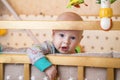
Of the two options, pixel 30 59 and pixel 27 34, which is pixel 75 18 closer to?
pixel 30 59

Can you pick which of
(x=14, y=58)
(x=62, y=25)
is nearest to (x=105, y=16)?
(x=62, y=25)

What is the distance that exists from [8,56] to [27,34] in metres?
0.92

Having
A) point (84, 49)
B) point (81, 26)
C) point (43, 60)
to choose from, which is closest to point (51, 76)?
point (43, 60)

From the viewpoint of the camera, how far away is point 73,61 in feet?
2.17

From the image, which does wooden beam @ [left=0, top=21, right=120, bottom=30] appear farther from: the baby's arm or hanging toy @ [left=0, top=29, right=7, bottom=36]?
hanging toy @ [left=0, top=29, right=7, bottom=36]

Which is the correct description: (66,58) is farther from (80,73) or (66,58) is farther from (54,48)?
(54,48)

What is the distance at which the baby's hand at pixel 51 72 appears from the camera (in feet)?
2.19

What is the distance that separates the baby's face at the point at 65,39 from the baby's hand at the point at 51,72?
0.12m

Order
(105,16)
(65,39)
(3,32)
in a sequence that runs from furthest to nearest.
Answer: (3,32) → (65,39) → (105,16)

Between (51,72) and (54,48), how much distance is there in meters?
0.20

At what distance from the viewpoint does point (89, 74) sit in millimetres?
661

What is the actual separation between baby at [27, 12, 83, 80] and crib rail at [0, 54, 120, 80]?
2cm

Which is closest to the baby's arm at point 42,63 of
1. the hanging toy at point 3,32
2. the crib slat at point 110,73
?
the crib slat at point 110,73

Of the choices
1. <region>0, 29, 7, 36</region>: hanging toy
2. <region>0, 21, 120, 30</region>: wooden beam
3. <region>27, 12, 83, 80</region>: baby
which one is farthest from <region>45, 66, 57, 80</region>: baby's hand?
<region>0, 29, 7, 36</region>: hanging toy
